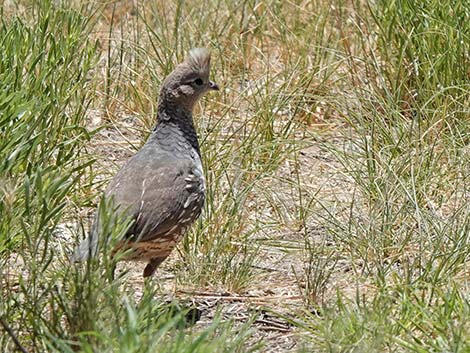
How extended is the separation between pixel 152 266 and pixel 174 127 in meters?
0.68

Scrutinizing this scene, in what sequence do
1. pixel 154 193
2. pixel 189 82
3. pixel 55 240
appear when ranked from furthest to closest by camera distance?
pixel 189 82
pixel 55 240
pixel 154 193

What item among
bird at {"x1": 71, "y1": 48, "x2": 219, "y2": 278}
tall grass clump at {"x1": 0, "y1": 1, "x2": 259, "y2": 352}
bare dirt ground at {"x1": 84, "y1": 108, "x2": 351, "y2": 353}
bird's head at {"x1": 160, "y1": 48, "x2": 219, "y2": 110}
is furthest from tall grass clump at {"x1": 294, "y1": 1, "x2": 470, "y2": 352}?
bird's head at {"x1": 160, "y1": 48, "x2": 219, "y2": 110}

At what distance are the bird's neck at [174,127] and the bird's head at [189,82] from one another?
0.12 ft

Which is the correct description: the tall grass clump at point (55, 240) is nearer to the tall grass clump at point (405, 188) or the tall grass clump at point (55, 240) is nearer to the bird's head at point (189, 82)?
the bird's head at point (189, 82)

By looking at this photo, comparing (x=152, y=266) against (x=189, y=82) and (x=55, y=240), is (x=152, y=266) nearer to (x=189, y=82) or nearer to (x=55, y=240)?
(x=55, y=240)

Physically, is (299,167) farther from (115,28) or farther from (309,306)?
(115,28)

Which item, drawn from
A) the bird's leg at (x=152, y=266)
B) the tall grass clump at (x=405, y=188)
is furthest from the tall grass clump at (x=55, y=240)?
the tall grass clump at (x=405, y=188)

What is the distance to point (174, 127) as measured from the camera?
5344 mm

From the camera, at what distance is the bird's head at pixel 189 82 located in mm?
5422

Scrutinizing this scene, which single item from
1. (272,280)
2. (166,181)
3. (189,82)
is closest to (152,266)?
(166,181)

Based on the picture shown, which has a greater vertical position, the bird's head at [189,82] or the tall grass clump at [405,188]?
the bird's head at [189,82]

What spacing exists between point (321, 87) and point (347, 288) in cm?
180

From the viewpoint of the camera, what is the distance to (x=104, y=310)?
12.2 feet

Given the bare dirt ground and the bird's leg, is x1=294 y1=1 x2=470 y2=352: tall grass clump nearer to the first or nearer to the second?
the bare dirt ground
